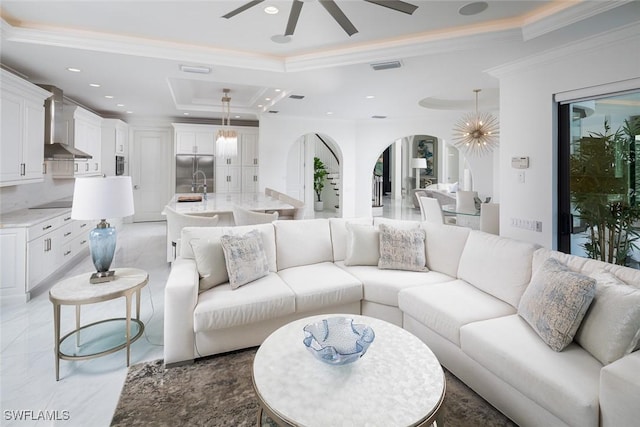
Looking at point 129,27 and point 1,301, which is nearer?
point 129,27

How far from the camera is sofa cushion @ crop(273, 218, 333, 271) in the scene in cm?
336

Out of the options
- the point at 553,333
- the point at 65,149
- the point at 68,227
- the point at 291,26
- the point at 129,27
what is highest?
the point at 129,27

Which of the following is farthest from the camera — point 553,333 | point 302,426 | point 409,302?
point 409,302

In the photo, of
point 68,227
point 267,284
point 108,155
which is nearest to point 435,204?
point 267,284

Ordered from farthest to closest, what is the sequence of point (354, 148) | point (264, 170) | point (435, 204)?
point (354, 148)
point (264, 170)
point (435, 204)

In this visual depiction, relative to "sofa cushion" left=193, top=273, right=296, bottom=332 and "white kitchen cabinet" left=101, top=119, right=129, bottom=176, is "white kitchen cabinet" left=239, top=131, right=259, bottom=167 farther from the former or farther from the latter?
"sofa cushion" left=193, top=273, right=296, bottom=332

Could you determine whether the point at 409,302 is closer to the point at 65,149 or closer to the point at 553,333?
the point at 553,333

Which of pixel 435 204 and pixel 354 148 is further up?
pixel 354 148

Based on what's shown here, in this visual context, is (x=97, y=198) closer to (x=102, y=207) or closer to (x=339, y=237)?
(x=102, y=207)

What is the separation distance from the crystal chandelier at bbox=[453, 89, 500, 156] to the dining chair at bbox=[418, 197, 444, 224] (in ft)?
5.58

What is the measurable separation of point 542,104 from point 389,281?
8.12 ft

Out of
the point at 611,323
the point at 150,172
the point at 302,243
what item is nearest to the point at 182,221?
the point at 302,243

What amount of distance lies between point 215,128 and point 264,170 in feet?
6.81

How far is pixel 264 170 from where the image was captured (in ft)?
25.2
